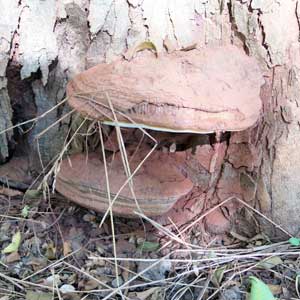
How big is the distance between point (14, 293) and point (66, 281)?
145mm

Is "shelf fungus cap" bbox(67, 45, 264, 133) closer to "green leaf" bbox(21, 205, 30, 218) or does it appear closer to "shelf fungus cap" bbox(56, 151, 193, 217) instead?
"shelf fungus cap" bbox(56, 151, 193, 217)

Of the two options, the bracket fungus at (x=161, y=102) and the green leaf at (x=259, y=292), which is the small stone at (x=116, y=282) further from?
the green leaf at (x=259, y=292)

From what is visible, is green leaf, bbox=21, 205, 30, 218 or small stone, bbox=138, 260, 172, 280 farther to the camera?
green leaf, bbox=21, 205, 30, 218

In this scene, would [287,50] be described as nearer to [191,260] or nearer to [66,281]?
[191,260]

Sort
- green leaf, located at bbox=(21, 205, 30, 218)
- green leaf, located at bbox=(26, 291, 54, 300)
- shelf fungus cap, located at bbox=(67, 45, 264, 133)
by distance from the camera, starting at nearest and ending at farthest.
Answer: shelf fungus cap, located at bbox=(67, 45, 264, 133) < green leaf, located at bbox=(26, 291, 54, 300) < green leaf, located at bbox=(21, 205, 30, 218)

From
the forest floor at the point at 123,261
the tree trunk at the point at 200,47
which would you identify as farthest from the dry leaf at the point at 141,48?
the forest floor at the point at 123,261

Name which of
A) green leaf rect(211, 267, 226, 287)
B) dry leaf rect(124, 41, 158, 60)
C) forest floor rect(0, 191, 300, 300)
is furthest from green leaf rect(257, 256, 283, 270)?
dry leaf rect(124, 41, 158, 60)

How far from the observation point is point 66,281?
1.47 meters

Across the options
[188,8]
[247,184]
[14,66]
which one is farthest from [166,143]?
[14,66]

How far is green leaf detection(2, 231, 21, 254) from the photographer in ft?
5.10

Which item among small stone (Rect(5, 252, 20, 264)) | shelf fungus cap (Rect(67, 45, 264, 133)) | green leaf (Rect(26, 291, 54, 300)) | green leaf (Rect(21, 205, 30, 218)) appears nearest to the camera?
shelf fungus cap (Rect(67, 45, 264, 133))

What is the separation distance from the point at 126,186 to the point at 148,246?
27 cm

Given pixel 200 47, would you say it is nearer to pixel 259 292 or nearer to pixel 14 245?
pixel 259 292

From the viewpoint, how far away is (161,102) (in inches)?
48.0
